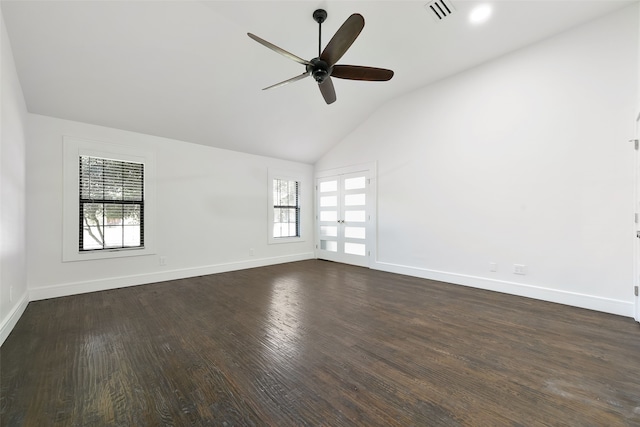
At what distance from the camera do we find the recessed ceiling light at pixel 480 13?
2832 millimetres

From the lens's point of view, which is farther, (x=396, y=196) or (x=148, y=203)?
(x=396, y=196)

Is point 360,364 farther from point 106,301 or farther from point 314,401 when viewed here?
point 106,301

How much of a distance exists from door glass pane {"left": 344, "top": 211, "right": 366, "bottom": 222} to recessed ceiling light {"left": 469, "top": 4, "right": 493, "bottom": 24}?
3391 millimetres

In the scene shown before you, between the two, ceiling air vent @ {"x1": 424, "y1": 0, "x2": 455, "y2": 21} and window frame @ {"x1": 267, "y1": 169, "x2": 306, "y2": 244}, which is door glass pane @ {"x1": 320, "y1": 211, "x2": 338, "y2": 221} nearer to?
window frame @ {"x1": 267, "y1": 169, "x2": 306, "y2": 244}

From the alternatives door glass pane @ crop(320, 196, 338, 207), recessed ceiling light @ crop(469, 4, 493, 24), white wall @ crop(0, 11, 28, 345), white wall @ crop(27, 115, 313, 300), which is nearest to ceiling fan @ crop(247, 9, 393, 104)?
recessed ceiling light @ crop(469, 4, 493, 24)

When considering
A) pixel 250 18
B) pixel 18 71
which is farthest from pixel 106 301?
pixel 250 18

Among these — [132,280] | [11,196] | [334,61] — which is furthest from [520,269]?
[11,196]

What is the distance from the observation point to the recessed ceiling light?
9.29 feet

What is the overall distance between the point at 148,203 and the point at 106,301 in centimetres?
155

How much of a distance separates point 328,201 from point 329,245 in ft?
3.47

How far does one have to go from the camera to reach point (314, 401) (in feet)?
4.88

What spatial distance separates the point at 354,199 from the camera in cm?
554

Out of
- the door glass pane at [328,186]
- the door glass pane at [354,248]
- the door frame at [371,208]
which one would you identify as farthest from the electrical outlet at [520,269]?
the door glass pane at [328,186]

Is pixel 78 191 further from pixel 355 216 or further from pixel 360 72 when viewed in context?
pixel 355 216
